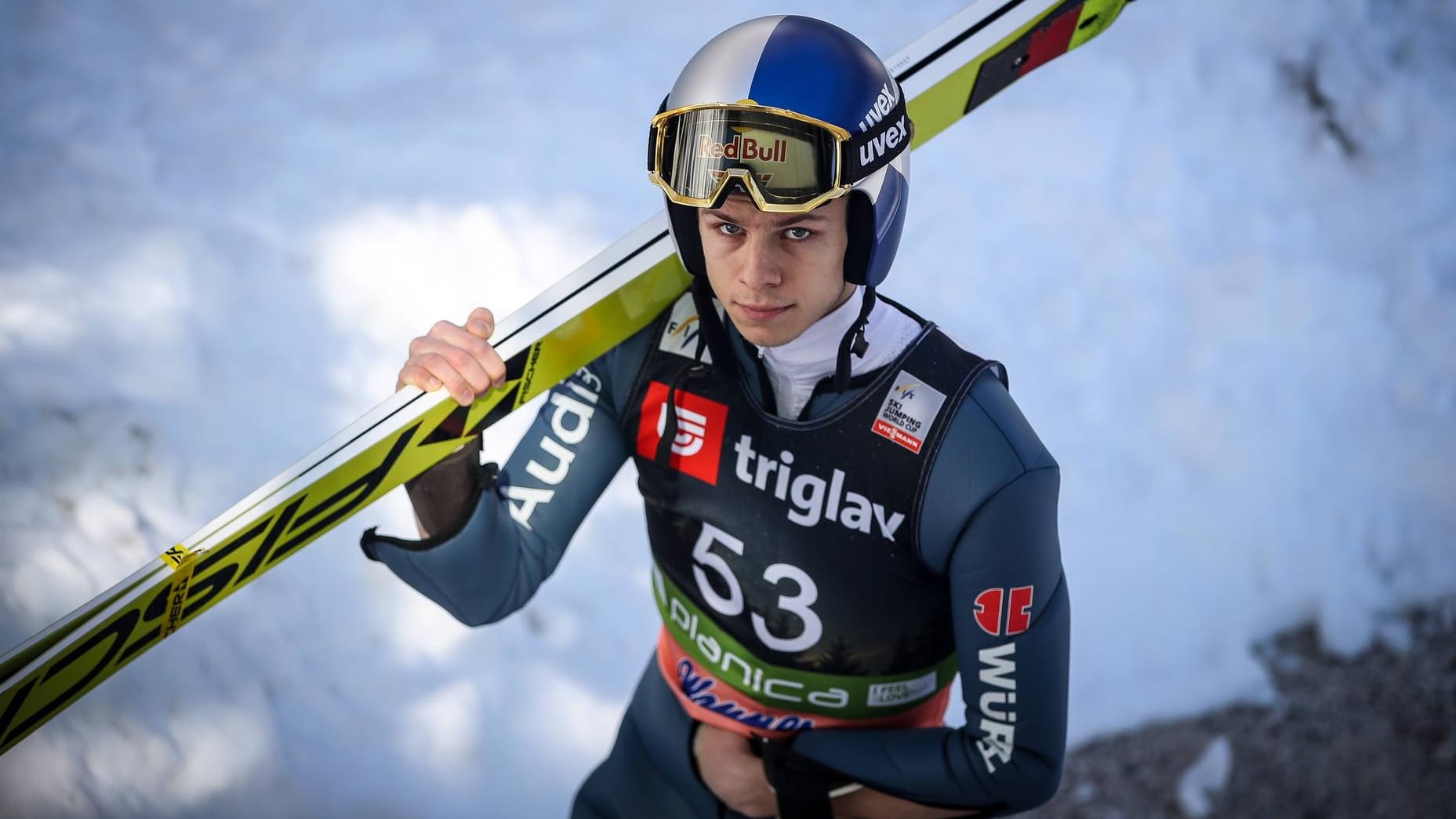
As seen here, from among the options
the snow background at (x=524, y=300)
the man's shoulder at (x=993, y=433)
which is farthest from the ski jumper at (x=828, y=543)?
the snow background at (x=524, y=300)

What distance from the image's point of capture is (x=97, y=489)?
12.1 feet

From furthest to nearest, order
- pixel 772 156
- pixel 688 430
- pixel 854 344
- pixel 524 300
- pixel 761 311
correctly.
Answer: pixel 524 300 → pixel 688 430 → pixel 854 344 → pixel 761 311 → pixel 772 156

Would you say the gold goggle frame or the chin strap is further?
the chin strap

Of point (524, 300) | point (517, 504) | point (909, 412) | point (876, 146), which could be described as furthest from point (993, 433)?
point (524, 300)

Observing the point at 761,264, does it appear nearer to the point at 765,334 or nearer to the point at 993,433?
the point at 765,334

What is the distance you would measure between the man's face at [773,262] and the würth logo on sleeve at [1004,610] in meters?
0.48

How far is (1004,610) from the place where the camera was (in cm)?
184

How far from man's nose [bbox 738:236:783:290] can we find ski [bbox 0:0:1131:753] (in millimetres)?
283

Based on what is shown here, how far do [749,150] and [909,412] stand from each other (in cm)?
47

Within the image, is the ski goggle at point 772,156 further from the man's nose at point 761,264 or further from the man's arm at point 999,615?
the man's arm at point 999,615

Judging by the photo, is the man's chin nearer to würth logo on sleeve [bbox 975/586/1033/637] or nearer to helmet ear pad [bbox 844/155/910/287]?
helmet ear pad [bbox 844/155/910/287]

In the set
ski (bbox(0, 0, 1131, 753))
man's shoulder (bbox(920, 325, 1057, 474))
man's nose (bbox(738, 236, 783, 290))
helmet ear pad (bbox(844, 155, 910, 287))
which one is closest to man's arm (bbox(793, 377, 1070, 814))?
man's shoulder (bbox(920, 325, 1057, 474))

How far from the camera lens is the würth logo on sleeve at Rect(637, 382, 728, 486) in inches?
79.0

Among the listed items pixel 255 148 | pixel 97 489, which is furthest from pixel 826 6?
pixel 97 489
